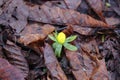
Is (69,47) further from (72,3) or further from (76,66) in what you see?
(72,3)

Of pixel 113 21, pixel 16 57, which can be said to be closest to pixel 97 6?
pixel 113 21

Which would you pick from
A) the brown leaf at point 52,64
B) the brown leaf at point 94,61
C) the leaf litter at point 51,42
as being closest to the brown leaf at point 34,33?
the leaf litter at point 51,42

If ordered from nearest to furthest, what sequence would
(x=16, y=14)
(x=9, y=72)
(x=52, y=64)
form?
(x=9, y=72)
(x=52, y=64)
(x=16, y=14)

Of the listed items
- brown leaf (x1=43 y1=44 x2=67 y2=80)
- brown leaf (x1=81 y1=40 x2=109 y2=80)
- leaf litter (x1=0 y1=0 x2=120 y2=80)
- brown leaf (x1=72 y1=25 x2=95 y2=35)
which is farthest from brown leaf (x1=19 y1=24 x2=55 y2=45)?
brown leaf (x1=81 y1=40 x2=109 y2=80)

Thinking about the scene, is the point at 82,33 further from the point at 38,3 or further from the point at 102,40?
the point at 38,3

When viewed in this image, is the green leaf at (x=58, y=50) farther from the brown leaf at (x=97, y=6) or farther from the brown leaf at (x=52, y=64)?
the brown leaf at (x=97, y=6)

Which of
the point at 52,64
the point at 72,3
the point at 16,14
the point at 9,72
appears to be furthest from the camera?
the point at 72,3

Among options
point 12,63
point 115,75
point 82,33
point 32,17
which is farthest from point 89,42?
point 12,63
